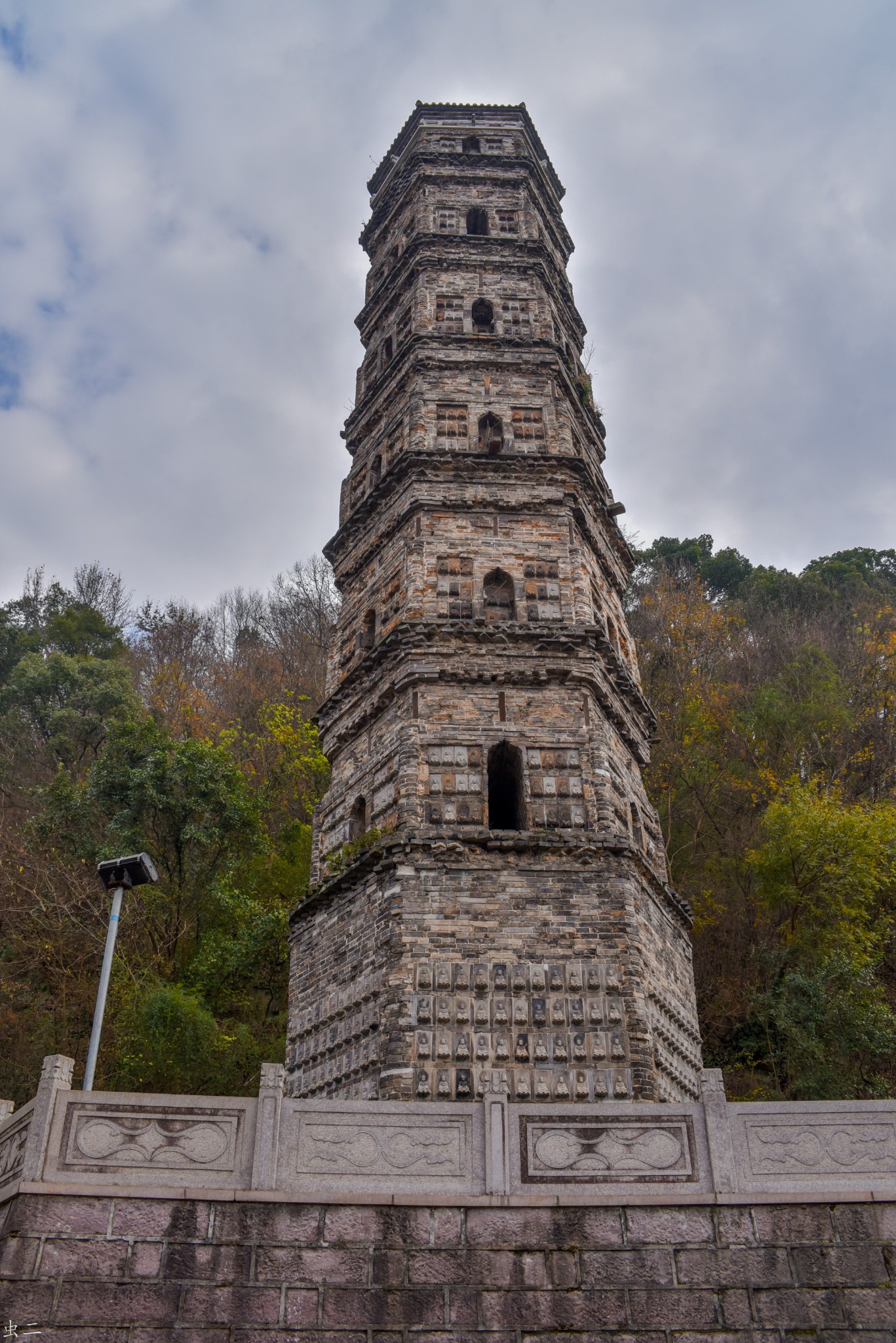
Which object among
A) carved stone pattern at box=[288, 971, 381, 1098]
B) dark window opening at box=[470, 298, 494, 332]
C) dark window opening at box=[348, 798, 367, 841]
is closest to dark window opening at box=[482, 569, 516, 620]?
dark window opening at box=[348, 798, 367, 841]

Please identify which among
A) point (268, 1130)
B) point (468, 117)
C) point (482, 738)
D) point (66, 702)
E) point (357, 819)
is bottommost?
point (268, 1130)

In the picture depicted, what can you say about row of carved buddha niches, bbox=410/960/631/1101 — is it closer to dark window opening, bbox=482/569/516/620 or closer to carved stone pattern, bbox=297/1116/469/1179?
carved stone pattern, bbox=297/1116/469/1179

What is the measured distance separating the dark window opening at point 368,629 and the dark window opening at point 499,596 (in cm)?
188

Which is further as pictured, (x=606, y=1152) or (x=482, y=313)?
(x=482, y=313)

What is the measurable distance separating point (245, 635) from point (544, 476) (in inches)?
1026

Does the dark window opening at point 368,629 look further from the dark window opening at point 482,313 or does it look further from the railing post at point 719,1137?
the railing post at point 719,1137

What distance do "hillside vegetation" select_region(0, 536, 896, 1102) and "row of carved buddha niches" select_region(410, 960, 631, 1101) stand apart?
17.2 ft

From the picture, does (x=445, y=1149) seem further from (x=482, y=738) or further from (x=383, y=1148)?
(x=482, y=738)

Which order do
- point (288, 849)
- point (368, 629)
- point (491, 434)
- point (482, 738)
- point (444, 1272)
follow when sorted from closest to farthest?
point (444, 1272)
point (482, 738)
point (368, 629)
point (491, 434)
point (288, 849)

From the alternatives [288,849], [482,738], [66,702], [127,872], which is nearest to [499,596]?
[482,738]

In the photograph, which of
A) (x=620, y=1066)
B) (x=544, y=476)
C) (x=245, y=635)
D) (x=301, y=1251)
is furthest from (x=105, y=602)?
(x=301, y=1251)

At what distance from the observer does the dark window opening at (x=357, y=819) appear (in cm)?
1493

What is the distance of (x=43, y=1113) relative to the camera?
7.79 meters

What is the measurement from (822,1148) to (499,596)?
9323 millimetres
